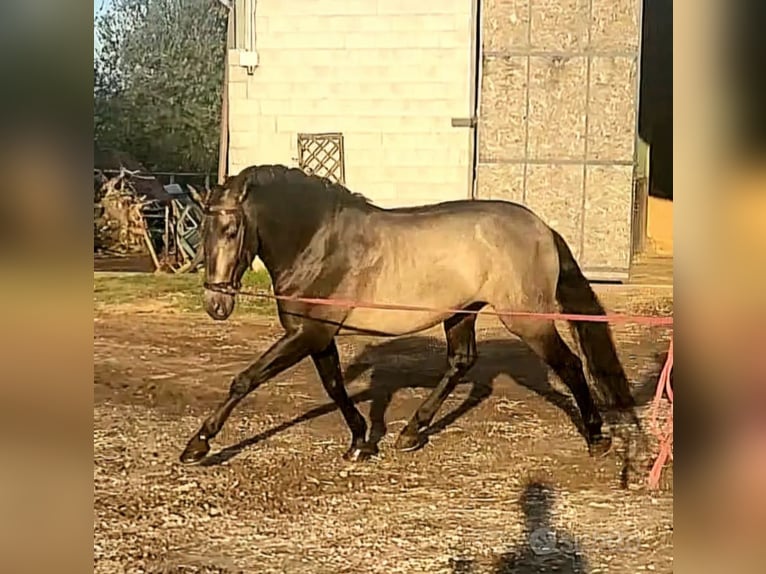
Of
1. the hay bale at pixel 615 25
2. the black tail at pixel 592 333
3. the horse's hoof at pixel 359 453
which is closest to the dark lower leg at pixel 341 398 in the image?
the horse's hoof at pixel 359 453

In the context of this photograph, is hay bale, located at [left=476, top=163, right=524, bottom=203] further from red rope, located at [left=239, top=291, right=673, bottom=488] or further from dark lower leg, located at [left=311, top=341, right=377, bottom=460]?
dark lower leg, located at [left=311, top=341, right=377, bottom=460]

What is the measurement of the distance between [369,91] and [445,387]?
517 millimetres

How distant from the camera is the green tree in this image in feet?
5.31

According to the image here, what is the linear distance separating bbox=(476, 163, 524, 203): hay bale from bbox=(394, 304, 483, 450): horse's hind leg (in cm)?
24

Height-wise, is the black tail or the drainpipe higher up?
the drainpipe

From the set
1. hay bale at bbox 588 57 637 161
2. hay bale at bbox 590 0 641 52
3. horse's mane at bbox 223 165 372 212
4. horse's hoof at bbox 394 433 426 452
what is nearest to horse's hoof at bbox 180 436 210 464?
horse's hoof at bbox 394 433 426 452

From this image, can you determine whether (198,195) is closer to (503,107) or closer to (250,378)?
(250,378)

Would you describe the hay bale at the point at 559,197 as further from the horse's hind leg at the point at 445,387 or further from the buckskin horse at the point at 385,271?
the horse's hind leg at the point at 445,387

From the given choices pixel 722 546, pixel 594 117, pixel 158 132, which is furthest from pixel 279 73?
pixel 722 546

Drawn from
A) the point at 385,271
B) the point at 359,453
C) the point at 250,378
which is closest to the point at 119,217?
the point at 250,378

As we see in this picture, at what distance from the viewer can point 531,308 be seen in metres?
1.65

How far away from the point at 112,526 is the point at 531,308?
0.79m

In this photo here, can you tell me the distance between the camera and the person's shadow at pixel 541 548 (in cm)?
163

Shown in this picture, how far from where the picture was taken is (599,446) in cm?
167
